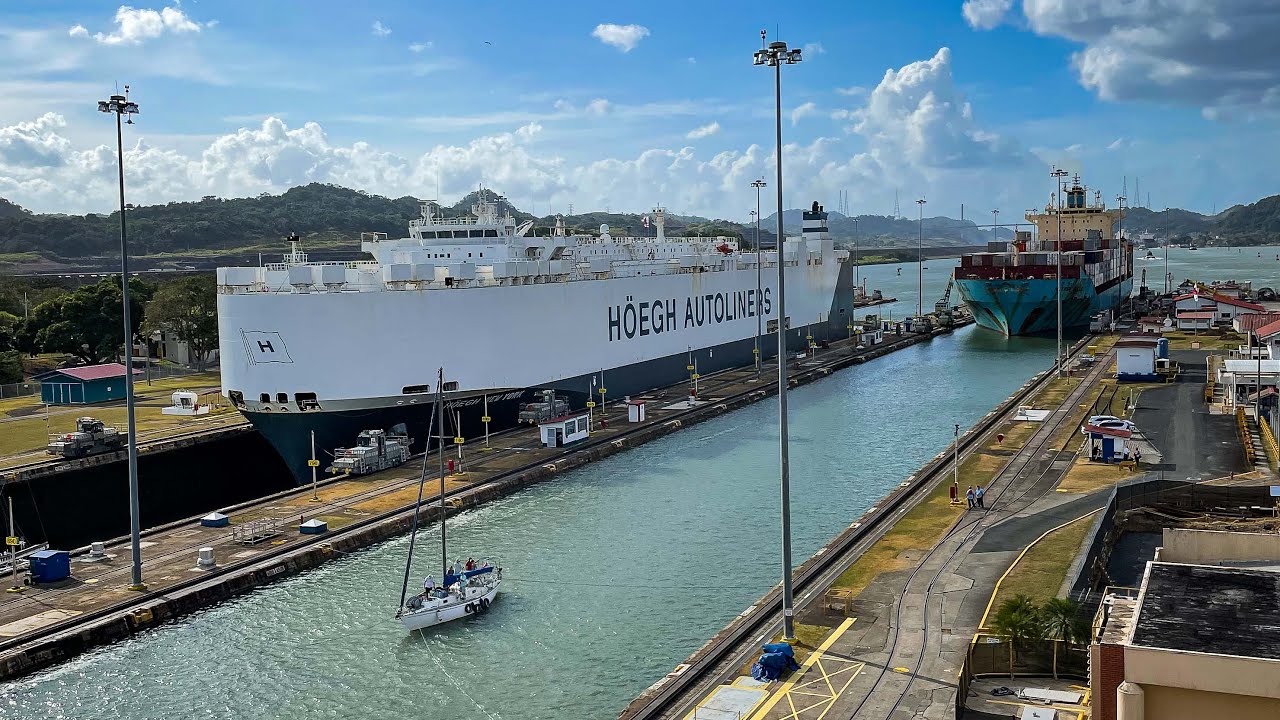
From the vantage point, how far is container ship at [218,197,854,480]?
31734mm

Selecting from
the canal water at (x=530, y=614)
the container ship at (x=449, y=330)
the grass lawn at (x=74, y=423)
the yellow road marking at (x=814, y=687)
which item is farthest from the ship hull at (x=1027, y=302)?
the yellow road marking at (x=814, y=687)

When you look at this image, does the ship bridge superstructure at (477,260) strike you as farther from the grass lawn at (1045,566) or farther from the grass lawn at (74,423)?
the grass lawn at (1045,566)

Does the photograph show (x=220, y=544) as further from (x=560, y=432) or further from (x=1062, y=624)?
(x=1062, y=624)

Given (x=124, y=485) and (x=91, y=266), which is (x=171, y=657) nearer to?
(x=124, y=485)

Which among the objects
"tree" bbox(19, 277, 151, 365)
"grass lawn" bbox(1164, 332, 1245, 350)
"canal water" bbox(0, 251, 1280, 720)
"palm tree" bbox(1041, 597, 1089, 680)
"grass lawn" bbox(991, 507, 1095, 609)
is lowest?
"canal water" bbox(0, 251, 1280, 720)

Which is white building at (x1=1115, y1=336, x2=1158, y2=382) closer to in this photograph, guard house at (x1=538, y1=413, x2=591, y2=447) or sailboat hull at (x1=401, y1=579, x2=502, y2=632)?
guard house at (x1=538, y1=413, x2=591, y2=447)

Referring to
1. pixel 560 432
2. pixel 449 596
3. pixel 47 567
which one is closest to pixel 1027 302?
pixel 560 432

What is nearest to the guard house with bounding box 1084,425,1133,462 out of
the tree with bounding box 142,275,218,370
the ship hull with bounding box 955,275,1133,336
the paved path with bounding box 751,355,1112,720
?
the paved path with bounding box 751,355,1112,720

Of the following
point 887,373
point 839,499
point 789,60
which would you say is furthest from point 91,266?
point 789,60

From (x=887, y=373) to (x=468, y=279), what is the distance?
96.5ft

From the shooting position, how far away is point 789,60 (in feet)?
56.0

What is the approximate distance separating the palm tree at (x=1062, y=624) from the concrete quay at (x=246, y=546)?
14.9 meters

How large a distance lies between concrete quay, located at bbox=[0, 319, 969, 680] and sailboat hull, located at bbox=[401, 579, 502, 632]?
14.1 feet

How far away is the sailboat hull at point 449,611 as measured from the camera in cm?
1975
